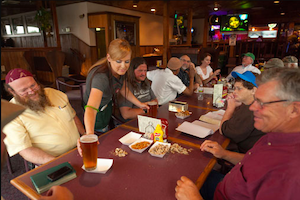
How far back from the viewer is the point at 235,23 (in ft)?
28.5

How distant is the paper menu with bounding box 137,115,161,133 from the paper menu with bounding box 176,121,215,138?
0.86ft

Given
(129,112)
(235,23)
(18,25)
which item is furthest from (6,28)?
(235,23)

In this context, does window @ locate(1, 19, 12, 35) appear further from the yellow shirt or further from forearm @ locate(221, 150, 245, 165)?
forearm @ locate(221, 150, 245, 165)

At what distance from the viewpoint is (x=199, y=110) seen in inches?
91.2

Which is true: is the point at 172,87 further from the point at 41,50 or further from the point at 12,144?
the point at 41,50

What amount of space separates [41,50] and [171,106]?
4893 millimetres

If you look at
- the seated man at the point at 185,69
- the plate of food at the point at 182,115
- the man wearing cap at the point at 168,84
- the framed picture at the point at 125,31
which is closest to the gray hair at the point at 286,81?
the plate of food at the point at 182,115

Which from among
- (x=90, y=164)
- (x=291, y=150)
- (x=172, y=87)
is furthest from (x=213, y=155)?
(x=172, y=87)

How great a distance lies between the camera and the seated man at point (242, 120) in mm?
1589

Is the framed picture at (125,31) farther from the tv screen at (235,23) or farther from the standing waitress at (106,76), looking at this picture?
the standing waitress at (106,76)

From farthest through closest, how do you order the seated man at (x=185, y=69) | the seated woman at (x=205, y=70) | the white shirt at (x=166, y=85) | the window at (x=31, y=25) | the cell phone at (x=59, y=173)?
the window at (x=31, y=25)
the seated woman at (x=205, y=70)
the seated man at (x=185, y=69)
the white shirt at (x=166, y=85)
the cell phone at (x=59, y=173)

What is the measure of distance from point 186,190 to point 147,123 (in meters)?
0.69

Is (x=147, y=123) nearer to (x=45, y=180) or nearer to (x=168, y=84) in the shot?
(x=45, y=180)

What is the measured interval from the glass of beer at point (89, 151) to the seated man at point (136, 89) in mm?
1187
